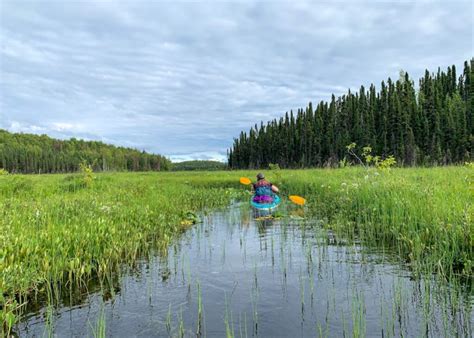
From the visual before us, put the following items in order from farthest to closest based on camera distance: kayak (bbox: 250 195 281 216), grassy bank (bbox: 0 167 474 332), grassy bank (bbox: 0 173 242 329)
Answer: kayak (bbox: 250 195 281 216) < grassy bank (bbox: 0 167 474 332) < grassy bank (bbox: 0 173 242 329)

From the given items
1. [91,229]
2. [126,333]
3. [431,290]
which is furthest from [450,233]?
[91,229]

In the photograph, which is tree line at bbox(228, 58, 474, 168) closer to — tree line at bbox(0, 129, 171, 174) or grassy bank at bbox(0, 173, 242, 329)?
grassy bank at bbox(0, 173, 242, 329)

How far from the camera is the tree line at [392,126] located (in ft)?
182

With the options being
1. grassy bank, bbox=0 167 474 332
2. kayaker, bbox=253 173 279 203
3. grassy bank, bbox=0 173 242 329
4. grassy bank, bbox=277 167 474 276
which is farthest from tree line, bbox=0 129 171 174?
grassy bank, bbox=277 167 474 276

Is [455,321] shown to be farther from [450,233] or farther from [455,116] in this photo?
[455,116]

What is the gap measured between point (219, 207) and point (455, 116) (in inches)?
2063

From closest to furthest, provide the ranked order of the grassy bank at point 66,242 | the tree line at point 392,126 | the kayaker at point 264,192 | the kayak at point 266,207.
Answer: the grassy bank at point 66,242, the kayak at point 266,207, the kayaker at point 264,192, the tree line at point 392,126

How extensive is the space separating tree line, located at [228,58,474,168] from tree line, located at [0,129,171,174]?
1936 inches

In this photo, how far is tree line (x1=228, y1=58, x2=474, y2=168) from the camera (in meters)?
55.5

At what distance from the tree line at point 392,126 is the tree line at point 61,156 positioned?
4916cm

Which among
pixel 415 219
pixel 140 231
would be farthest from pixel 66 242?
pixel 415 219

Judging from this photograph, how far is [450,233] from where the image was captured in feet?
23.6

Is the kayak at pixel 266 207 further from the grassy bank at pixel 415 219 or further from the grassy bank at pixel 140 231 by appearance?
the grassy bank at pixel 140 231

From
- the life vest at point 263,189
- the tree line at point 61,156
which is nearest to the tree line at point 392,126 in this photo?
the life vest at point 263,189
